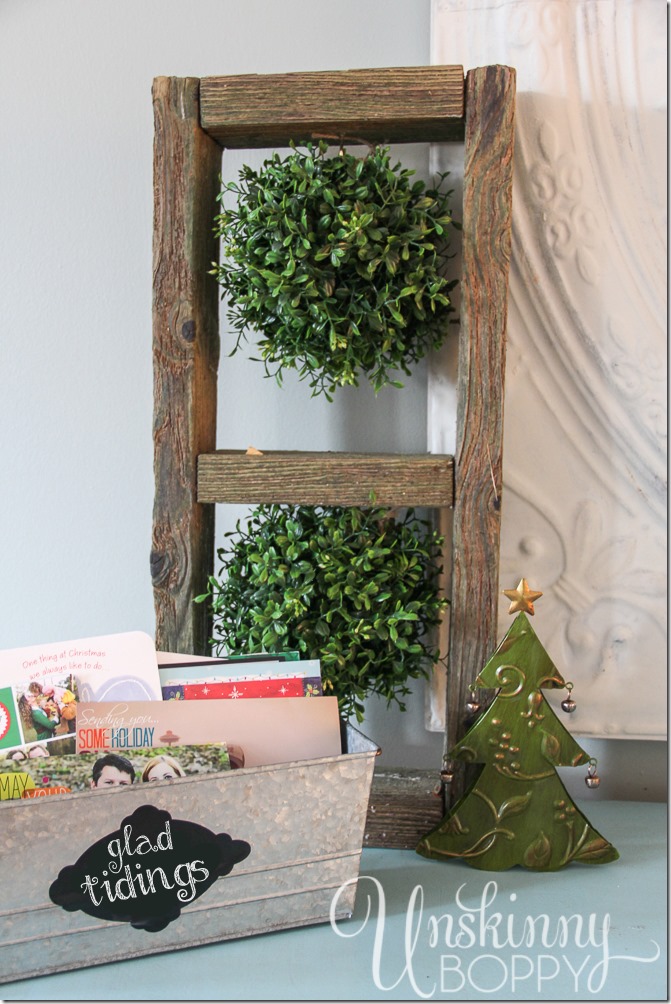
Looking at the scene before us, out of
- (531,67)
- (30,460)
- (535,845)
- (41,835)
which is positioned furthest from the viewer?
(30,460)

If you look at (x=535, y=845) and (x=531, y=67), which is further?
(x=531, y=67)

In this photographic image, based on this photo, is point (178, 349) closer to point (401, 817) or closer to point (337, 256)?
point (337, 256)

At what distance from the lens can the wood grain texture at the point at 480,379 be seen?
105 cm

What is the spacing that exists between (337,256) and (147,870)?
2.26 ft

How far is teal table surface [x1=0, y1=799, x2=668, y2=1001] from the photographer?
79cm

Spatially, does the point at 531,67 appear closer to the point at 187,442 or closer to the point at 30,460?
the point at 187,442

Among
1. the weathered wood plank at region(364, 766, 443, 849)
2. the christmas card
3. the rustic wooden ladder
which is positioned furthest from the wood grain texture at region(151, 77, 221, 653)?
the weathered wood plank at region(364, 766, 443, 849)

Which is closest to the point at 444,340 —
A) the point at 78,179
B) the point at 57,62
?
the point at 78,179

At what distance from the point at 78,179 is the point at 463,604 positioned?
82 cm

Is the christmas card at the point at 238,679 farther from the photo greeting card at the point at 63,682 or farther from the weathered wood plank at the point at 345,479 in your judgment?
the weathered wood plank at the point at 345,479

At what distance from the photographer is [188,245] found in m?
1.09

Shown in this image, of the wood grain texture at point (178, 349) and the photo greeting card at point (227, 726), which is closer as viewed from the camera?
the photo greeting card at point (227, 726)

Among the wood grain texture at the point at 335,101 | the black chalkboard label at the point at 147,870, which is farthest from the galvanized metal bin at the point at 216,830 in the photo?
the wood grain texture at the point at 335,101

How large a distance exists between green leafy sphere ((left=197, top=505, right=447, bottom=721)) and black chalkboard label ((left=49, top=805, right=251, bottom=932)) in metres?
0.29
